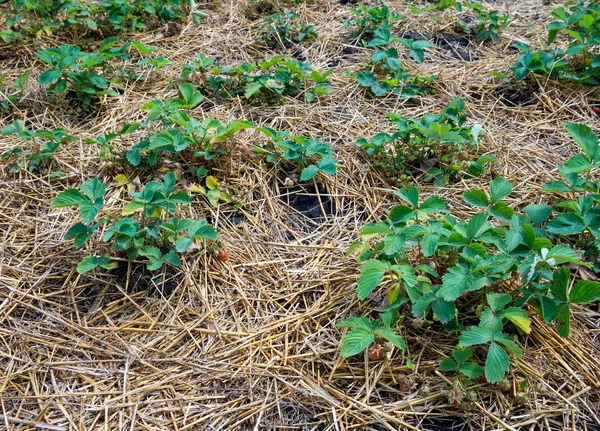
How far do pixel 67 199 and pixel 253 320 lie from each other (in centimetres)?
72

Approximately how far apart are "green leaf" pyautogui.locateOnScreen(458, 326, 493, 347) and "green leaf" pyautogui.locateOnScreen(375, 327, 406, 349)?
0.49 ft

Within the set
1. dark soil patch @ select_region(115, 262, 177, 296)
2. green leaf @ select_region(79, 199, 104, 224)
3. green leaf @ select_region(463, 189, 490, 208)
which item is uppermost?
green leaf @ select_region(463, 189, 490, 208)

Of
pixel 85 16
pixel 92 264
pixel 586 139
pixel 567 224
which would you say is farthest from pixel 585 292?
pixel 85 16

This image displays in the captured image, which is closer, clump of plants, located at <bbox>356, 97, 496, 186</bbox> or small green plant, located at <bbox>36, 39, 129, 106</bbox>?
clump of plants, located at <bbox>356, 97, 496, 186</bbox>

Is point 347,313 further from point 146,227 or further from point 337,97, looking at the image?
point 337,97

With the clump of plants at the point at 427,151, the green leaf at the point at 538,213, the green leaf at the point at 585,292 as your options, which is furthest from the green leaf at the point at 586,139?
the green leaf at the point at 585,292

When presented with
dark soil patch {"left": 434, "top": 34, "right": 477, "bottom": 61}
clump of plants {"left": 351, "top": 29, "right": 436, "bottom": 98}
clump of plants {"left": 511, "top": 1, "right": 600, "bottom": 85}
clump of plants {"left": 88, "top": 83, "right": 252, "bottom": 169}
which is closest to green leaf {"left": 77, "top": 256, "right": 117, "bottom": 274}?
clump of plants {"left": 88, "top": 83, "right": 252, "bottom": 169}

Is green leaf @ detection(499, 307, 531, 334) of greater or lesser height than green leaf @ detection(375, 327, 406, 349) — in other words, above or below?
above

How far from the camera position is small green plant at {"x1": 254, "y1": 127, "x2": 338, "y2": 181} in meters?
1.84

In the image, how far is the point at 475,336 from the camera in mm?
1214

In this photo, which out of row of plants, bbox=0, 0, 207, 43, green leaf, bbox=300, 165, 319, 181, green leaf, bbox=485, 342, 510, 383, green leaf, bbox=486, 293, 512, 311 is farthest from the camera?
row of plants, bbox=0, 0, 207, 43

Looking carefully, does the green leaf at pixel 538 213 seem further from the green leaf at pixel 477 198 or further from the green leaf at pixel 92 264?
the green leaf at pixel 92 264

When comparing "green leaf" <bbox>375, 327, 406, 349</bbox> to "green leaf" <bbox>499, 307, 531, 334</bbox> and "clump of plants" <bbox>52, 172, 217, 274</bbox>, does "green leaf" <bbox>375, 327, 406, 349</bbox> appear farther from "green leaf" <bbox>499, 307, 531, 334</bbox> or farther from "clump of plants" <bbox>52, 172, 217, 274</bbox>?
"clump of plants" <bbox>52, 172, 217, 274</bbox>

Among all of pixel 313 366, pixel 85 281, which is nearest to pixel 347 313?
pixel 313 366
